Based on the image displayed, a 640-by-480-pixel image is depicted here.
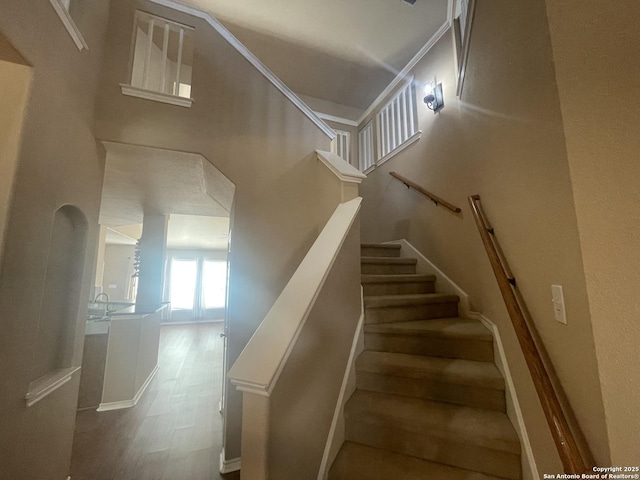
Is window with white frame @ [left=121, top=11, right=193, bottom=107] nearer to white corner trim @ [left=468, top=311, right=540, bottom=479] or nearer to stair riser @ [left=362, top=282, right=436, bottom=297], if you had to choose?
stair riser @ [left=362, top=282, right=436, bottom=297]

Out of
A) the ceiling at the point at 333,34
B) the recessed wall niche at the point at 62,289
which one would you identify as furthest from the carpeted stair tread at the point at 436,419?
the ceiling at the point at 333,34

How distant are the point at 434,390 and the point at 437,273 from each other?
1.29 metres

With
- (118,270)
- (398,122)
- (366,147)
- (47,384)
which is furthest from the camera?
(118,270)

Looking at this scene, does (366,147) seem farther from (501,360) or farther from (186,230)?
(186,230)

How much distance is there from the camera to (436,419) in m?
1.37

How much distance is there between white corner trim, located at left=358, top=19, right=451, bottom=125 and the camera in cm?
282

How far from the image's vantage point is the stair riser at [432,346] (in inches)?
66.4

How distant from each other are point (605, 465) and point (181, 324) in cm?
1023

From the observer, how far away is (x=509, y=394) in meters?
1.38

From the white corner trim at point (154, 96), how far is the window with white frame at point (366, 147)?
2.79 meters

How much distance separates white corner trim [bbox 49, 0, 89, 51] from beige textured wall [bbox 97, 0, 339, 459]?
0.99 ft

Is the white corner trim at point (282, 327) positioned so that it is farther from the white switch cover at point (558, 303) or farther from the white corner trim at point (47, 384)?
the white corner trim at point (47, 384)

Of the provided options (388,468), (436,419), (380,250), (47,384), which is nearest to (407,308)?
(436,419)

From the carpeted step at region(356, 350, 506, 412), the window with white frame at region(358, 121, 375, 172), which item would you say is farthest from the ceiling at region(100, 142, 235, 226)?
the window with white frame at region(358, 121, 375, 172)
